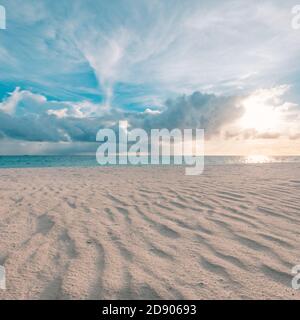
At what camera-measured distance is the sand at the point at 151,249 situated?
8.45 ft

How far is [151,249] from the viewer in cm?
349

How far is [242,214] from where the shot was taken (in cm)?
500

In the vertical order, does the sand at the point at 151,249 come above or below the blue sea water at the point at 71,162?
below

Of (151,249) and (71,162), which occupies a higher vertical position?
(71,162)

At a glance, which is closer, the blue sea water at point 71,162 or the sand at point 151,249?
the sand at point 151,249

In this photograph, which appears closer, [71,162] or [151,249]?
[151,249]

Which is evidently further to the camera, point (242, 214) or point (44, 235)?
point (242, 214)

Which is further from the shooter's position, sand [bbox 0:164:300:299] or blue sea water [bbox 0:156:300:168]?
blue sea water [bbox 0:156:300:168]

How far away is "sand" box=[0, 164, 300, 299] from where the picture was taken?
258 cm

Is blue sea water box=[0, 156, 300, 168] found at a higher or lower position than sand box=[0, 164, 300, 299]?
higher
